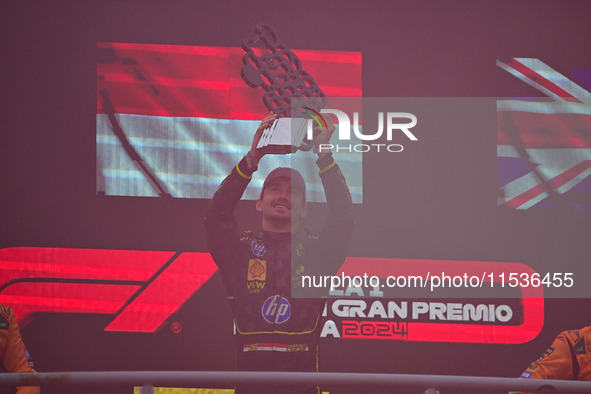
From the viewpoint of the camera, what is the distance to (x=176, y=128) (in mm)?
3283

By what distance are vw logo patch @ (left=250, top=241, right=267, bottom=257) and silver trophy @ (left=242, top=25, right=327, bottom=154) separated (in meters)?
0.47

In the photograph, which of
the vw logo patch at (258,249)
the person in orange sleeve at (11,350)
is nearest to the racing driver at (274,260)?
the vw logo patch at (258,249)

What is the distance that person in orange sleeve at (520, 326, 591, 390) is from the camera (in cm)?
260

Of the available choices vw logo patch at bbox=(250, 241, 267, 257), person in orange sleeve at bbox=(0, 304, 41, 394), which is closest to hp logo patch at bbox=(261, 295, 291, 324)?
vw logo patch at bbox=(250, 241, 267, 257)

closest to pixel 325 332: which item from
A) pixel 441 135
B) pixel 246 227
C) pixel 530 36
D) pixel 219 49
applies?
pixel 246 227

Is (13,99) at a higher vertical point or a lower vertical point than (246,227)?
higher

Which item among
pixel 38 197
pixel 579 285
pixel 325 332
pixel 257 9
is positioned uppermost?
pixel 257 9

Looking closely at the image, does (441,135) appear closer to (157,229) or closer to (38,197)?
(157,229)

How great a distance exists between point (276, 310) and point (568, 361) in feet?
4.47

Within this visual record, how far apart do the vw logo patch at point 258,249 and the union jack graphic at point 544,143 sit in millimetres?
1393

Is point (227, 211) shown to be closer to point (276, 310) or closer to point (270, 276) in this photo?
point (270, 276)

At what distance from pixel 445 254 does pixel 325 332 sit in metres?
0.81

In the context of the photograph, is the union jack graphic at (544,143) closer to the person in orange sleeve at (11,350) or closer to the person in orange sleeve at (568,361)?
the person in orange sleeve at (568,361)

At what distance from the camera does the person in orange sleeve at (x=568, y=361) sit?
8.52 ft
